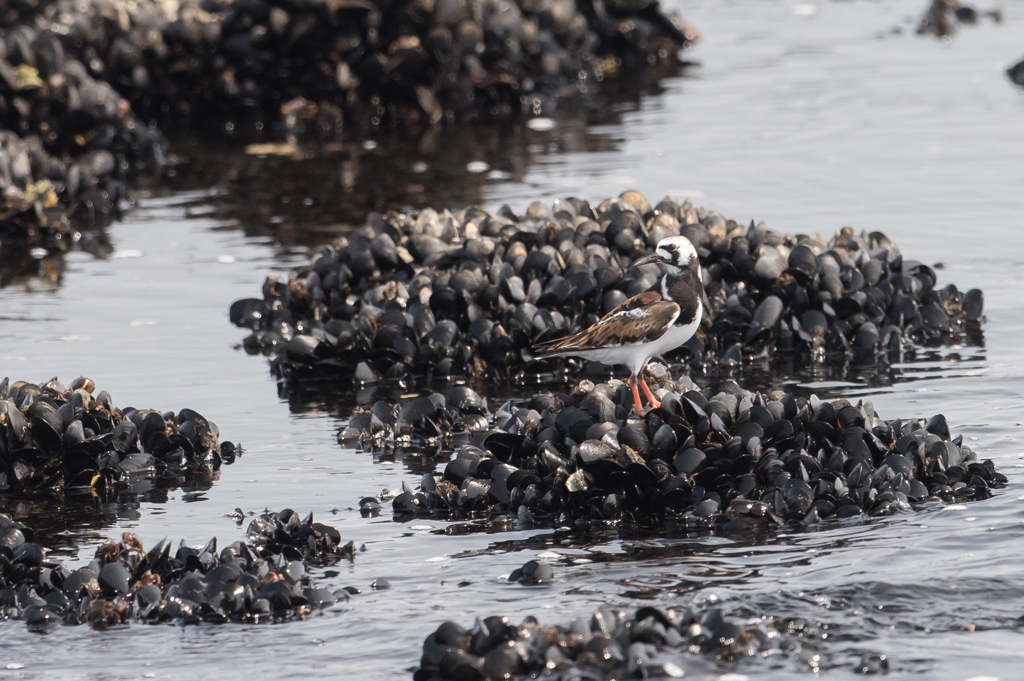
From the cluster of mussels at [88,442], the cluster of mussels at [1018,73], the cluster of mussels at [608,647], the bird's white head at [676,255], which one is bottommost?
the cluster of mussels at [608,647]

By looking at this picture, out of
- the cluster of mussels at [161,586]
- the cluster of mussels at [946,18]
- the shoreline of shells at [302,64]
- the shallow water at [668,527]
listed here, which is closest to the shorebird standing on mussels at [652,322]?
the shallow water at [668,527]

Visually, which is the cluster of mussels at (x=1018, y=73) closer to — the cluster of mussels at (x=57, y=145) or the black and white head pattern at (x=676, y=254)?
the cluster of mussels at (x=57, y=145)

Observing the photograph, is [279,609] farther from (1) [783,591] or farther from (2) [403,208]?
(2) [403,208]

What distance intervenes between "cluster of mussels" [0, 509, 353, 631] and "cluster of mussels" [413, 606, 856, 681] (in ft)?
3.66

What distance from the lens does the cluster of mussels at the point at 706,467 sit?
8336 millimetres

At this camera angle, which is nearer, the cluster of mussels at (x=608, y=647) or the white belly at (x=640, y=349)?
the cluster of mussels at (x=608, y=647)

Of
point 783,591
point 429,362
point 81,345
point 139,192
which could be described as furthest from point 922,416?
point 139,192

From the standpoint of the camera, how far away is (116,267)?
50.5 ft

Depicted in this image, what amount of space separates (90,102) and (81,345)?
7.69 m

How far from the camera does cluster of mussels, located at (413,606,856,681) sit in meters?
6.50

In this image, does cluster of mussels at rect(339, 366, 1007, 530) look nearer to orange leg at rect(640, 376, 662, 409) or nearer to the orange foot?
the orange foot

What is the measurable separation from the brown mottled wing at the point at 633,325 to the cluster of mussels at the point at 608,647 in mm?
2909

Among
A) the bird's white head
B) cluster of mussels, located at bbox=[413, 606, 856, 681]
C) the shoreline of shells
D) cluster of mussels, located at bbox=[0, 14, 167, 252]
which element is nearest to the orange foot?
the bird's white head

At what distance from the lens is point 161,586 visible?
758 cm
